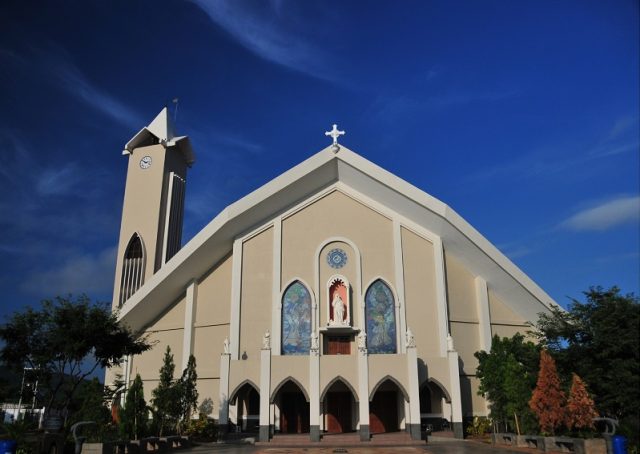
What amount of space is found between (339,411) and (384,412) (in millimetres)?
1657

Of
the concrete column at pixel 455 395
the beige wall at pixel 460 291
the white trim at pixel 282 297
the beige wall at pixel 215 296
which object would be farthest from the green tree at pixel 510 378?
the beige wall at pixel 215 296

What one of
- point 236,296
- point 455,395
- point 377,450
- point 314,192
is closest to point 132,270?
point 236,296

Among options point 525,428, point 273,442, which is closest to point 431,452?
point 525,428

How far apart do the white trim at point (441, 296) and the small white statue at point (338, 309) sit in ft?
11.8

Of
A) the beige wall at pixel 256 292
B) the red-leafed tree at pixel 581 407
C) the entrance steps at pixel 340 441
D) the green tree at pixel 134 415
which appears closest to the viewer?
the red-leafed tree at pixel 581 407

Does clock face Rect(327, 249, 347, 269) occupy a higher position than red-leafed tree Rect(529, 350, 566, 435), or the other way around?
clock face Rect(327, 249, 347, 269)

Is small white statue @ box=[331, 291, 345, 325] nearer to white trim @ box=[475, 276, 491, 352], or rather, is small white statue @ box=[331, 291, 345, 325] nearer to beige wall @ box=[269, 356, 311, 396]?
beige wall @ box=[269, 356, 311, 396]

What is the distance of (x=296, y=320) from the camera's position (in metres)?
21.2

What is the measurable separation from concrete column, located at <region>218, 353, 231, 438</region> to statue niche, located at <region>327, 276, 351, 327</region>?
153 inches

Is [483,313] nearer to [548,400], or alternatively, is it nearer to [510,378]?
[510,378]

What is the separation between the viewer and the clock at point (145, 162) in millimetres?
27547

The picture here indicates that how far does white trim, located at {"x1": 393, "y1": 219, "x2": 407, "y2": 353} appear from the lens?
2094 cm

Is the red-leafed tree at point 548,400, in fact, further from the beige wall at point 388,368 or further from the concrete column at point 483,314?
the concrete column at point 483,314

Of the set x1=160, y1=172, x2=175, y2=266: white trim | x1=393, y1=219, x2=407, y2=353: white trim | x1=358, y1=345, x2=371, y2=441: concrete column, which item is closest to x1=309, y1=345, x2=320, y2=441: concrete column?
x1=358, y1=345, x2=371, y2=441: concrete column
